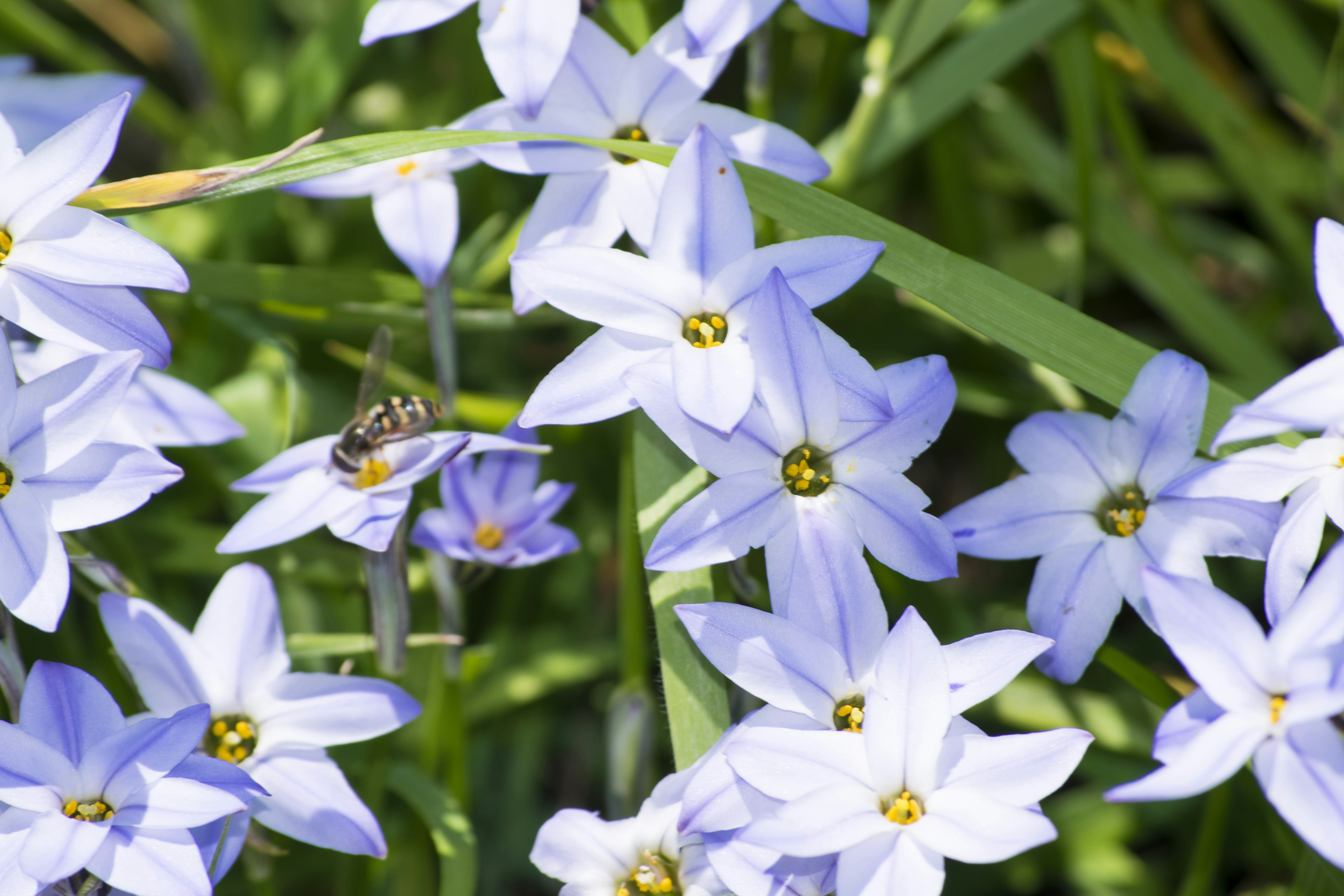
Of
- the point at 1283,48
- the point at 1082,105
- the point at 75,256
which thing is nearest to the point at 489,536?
the point at 75,256

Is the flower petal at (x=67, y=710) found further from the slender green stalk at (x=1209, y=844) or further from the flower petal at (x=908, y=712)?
the slender green stalk at (x=1209, y=844)

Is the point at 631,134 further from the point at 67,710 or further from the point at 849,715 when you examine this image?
the point at 67,710

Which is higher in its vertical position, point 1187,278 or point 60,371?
point 1187,278

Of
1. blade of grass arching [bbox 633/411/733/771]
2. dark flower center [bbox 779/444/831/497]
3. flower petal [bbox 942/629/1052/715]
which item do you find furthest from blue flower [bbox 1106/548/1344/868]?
blade of grass arching [bbox 633/411/733/771]

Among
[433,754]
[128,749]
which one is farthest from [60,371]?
[433,754]

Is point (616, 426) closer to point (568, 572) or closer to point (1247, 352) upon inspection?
point (568, 572)

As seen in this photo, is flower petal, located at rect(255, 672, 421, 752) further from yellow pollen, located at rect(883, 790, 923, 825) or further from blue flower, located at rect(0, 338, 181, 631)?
yellow pollen, located at rect(883, 790, 923, 825)
